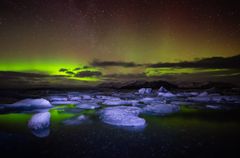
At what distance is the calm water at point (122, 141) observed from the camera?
13.2 feet

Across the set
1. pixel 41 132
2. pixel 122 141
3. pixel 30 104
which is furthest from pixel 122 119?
pixel 30 104

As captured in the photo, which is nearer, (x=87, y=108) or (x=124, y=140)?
(x=124, y=140)

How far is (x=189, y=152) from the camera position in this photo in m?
4.09

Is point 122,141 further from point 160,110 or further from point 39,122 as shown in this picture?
point 160,110

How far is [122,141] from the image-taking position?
4801mm

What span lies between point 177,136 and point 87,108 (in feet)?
23.3

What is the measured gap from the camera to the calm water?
403cm

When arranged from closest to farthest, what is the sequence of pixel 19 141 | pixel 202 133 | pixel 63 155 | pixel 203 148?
pixel 63 155 → pixel 203 148 → pixel 19 141 → pixel 202 133

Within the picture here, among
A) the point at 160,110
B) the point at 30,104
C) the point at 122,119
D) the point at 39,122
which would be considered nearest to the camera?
the point at 39,122

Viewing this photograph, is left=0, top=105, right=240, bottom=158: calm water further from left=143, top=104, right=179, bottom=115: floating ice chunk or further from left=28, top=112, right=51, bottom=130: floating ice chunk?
left=143, top=104, right=179, bottom=115: floating ice chunk

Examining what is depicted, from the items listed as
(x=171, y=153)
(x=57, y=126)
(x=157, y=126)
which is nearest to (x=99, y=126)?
(x=57, y=126)

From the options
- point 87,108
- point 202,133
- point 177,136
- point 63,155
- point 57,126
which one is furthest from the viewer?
point 87,108

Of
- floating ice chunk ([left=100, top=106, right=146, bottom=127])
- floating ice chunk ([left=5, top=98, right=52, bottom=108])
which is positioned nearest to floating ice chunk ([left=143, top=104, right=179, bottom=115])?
floating ice chunk ([left=100, top=106, right=146, bottom=127])

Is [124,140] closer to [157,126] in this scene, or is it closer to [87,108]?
[157,126]
